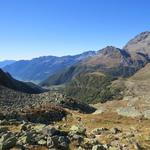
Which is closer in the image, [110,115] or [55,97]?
[110,115]

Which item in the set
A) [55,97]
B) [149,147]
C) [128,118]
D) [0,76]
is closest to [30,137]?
[149,147]

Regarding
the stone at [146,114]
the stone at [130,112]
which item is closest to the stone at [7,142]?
the stone at [146,114]

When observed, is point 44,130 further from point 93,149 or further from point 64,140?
point 93,149

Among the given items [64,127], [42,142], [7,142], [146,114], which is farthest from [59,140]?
[146,114]

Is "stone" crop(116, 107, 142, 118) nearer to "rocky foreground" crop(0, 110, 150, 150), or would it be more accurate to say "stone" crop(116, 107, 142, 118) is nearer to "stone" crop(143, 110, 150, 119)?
"stone" crop(143, 110, 150, 119)


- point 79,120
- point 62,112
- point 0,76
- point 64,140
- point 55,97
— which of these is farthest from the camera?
point 0,76

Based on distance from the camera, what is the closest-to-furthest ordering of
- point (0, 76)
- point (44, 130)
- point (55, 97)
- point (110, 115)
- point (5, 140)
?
point (5, 140)
point (44, 130)
point (110, 115)
point (55, 97)
point (0, 76)

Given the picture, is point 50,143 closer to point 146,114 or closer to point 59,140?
point 59,140

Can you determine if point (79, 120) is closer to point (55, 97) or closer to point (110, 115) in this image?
point (110, 115)

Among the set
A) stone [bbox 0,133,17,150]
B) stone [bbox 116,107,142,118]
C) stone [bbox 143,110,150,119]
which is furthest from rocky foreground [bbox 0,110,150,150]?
stone [bbox 116,107,142,118]

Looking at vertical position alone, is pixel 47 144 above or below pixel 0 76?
below

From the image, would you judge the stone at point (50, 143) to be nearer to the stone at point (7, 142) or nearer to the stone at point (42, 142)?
the stone at point (42, 142)

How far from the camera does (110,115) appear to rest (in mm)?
85250

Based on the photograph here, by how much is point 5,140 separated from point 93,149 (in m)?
8.27
